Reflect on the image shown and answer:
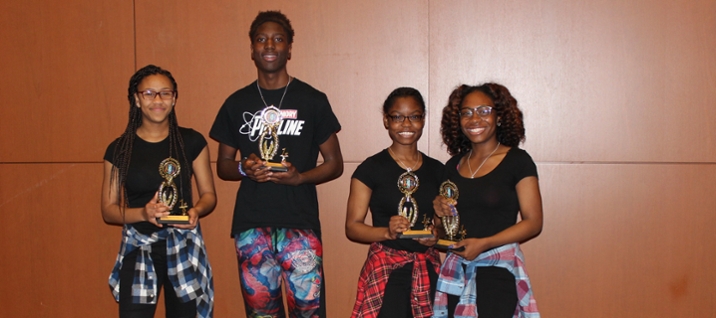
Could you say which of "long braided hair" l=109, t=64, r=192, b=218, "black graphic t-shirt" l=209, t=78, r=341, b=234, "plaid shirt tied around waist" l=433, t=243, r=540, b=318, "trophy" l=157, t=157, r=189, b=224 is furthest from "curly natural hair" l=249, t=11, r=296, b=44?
"plaid shirt tied around waist" l=433, t=243, r=540, b=318

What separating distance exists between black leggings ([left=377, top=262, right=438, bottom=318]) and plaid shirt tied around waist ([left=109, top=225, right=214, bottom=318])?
0.91 m

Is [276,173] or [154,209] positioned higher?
[276,173]

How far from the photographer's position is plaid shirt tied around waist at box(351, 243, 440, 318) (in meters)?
2.95

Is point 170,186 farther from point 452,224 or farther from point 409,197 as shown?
point 452,224

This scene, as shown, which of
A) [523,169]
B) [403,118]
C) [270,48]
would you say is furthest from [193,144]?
[523,169]

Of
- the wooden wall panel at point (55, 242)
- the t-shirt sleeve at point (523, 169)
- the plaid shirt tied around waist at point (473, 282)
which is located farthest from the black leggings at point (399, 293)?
the wooden wall panel at point (55, 242)

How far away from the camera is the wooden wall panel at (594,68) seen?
3.77 metres

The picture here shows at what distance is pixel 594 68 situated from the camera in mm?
3816

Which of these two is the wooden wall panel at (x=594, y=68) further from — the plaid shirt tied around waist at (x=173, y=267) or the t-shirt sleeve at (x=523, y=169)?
the plaid shirt tied around waist at (x=173, y=267)

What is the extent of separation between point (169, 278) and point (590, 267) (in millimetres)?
2579

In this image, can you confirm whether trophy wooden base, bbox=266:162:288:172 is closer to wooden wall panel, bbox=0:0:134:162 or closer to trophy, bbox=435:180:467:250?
trophy, bbox=435:180:467:250

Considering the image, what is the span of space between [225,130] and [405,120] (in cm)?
100

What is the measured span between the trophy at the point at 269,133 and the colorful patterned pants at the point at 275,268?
39 centimetres

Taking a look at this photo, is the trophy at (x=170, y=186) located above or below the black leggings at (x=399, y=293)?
above
